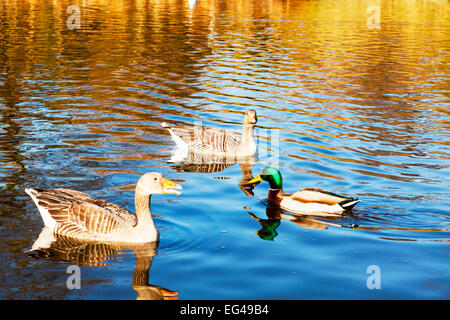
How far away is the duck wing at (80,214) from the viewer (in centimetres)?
1159

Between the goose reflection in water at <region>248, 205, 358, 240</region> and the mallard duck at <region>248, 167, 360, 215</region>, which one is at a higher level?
the mallard duck at <region>248, 167, 360, 215</region>

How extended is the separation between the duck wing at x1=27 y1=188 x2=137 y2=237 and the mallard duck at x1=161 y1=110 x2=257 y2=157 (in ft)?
21.7

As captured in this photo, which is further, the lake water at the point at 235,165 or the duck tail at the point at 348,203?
the duck tail at the point at 348,203

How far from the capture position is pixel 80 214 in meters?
11.7

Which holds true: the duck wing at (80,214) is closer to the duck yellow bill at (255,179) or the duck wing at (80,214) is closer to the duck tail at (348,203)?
the duck yellow bill at (255,179)

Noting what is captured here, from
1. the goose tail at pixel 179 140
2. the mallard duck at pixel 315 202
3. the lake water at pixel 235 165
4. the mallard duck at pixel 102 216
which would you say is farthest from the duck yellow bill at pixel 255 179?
the mallard duck at pixel 102 216

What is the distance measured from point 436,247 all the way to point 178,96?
1595cm

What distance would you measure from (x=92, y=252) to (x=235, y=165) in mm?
7294

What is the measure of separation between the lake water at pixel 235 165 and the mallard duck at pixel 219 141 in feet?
1.97

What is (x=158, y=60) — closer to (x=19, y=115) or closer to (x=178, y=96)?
(x=178, y=96)

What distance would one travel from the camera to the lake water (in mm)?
10492

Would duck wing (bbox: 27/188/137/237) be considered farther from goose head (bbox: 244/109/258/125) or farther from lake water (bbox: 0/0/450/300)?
goose head (bbox: 244/109/258/125)

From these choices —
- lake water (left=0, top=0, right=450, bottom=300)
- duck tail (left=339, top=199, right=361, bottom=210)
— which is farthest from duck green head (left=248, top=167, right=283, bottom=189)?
duck tail (left=339, top=199, right=361, bottom=210)

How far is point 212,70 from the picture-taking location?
32594mm
